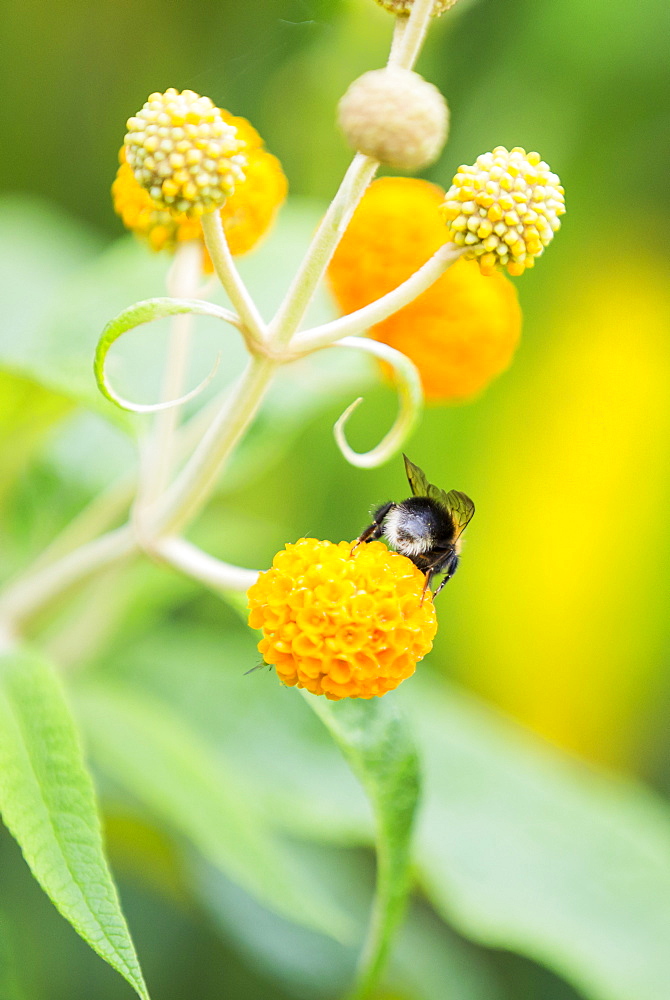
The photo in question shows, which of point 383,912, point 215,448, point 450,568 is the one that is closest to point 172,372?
point 215,448

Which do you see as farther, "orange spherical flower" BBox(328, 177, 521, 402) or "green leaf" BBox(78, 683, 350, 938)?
"green leaf" BBox(78, 683, 350, 938)

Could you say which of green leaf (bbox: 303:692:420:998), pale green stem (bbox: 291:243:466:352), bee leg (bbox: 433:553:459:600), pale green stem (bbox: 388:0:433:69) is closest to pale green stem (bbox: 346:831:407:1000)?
green leaf (bbox: 303:692:420:998)

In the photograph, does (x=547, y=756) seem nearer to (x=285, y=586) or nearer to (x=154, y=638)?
(x=154, y=638)

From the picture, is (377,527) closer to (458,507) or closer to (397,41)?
(458,507)

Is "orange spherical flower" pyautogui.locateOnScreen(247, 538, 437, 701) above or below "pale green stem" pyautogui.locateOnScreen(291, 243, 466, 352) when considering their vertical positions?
below

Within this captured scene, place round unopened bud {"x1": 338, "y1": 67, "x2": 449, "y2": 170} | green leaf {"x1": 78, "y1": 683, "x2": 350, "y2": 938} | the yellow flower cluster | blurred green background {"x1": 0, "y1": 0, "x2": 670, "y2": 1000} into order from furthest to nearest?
1. blurred green background {"x1": 0, "y1": 0, "x2": 670, "y2": 1000}
2. green leaf {"x1": 78, "y1": 683, "x2": 350, "y2": 938}
3. the yellow flower cluster
4. round unopened bud {"x1": 338, "y1": 67, "x2": 449, "y2": 170}

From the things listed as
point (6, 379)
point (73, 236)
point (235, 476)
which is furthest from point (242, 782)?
point (73, 236)

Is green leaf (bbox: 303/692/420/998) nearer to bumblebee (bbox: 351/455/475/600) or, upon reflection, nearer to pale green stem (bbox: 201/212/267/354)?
bumblebee (bbox: 351/455/475/600)
